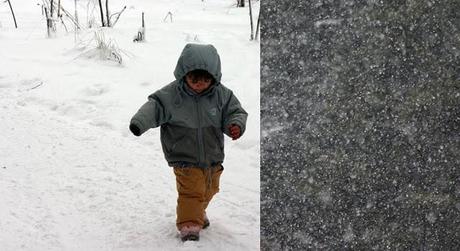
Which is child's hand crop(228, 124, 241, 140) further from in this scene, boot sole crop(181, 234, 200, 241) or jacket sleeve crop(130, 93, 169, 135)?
boot sole crop(181, 234, 200, 241)

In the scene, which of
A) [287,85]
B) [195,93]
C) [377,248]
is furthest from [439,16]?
[195,93]

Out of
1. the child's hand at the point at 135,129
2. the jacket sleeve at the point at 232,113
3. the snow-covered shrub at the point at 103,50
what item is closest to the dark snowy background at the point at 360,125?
the child's hand at the point at 135,129

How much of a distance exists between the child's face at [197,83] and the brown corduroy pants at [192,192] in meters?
0.37

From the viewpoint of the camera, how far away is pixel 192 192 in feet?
9.66

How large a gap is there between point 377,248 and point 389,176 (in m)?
0.20

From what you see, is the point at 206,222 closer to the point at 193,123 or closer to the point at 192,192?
the point at 192,192

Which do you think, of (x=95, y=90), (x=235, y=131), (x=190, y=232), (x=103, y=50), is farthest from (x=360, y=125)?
(x=103, y=50)

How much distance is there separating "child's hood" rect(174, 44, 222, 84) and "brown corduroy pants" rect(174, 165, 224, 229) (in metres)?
0.46

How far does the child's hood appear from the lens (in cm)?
274

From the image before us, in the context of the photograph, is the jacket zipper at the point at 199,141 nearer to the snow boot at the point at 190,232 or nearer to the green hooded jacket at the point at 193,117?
the green hooded jacket at the point at 193,117

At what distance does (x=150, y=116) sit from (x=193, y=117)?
0.22 metres

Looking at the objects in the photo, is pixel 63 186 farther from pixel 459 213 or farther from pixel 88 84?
pixel 459 213

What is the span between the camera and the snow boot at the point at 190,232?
297 centimetres

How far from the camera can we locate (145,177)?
385 cm
